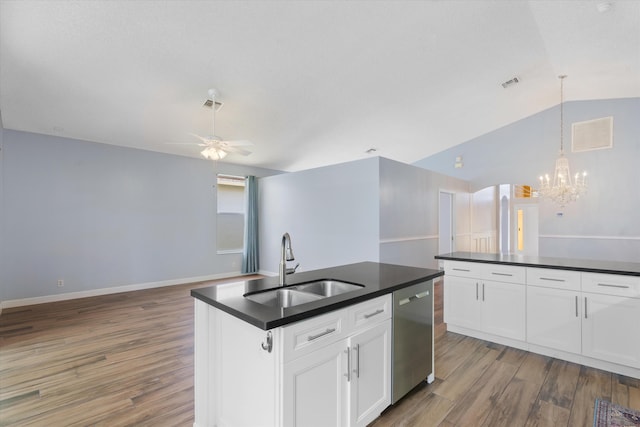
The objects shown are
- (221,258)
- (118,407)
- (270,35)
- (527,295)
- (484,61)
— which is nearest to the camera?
(118,407)

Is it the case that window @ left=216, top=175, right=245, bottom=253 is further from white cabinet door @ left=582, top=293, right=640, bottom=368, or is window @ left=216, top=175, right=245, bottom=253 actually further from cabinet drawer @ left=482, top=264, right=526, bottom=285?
white cabinet door @ left=582, top=293, right=640, bottom=368

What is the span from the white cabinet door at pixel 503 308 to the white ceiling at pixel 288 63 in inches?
118

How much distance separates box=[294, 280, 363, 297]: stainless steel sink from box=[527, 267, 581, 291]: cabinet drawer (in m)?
1.93

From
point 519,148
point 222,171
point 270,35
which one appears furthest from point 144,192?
point 519,148

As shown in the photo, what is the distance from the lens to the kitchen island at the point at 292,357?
1.30 m

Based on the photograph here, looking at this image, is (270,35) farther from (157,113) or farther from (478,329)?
(478,329)

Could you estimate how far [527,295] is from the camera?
2768 mm

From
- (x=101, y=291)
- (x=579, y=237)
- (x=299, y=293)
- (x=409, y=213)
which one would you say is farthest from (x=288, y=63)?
(x=579, y=237)

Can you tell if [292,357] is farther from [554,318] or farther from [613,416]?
[554,318]

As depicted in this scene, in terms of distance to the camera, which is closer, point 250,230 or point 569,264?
point 569,264

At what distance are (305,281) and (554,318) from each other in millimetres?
2335

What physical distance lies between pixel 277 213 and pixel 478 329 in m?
4.60

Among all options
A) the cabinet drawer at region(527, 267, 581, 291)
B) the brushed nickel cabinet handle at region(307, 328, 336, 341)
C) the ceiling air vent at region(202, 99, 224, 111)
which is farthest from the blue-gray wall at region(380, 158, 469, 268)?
the brushed nickel cabinet handle at region(307, 328, 336, 341)

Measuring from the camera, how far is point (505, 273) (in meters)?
2.88
